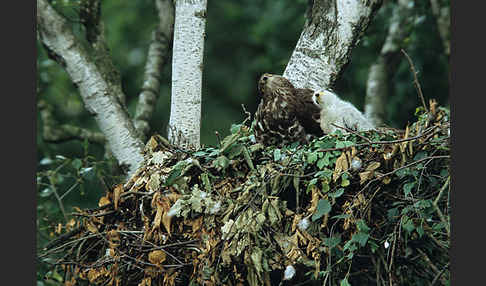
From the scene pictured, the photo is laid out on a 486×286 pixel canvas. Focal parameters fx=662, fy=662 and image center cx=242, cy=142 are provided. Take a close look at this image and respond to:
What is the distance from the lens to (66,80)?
8602 millimetres

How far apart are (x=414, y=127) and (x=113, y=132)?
222 cm

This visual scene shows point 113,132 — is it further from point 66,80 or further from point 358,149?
point 66,80

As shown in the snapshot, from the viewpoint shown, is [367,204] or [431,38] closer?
[367,204]

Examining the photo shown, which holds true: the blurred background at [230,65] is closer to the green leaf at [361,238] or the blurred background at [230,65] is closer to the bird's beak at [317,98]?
the bird's beak at [317,98]

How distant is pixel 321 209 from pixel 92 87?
2239 mm

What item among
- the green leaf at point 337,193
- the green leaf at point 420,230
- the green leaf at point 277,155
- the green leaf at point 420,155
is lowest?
the green leaf at point 420,230

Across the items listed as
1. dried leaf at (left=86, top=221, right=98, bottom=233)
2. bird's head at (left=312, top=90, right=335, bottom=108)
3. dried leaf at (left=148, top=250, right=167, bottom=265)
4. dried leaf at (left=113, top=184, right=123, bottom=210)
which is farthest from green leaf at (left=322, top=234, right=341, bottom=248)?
dried leaf at (left=86, top=221, right=98, bottom=233)

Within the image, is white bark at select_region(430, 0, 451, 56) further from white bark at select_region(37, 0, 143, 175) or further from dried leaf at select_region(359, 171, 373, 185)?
dried leaf at select_region(359, 171, 373, 185)

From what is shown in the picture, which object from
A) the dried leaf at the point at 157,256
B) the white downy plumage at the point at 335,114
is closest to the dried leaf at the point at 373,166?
the white downy plumage at the point at 335,114

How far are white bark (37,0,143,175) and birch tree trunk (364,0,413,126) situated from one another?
7.92 ft

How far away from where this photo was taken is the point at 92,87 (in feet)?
15.8

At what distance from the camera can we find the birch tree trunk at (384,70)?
620cm

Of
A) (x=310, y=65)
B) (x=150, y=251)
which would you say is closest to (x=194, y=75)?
(x=310, y=65)

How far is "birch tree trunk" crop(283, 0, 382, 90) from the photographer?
4.39 meters
